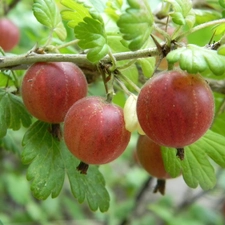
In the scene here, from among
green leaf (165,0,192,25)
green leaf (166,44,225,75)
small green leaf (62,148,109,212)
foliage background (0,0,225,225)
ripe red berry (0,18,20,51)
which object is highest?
green leaf (165,0,192,25)

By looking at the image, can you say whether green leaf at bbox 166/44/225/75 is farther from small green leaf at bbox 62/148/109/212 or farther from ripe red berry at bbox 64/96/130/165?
small green leaf at bbox 62/148/109/212

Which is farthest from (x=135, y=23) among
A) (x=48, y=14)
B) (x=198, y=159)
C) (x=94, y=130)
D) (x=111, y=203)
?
(x=111, y=203)

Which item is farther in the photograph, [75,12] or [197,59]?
[75,12]

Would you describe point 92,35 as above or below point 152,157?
above

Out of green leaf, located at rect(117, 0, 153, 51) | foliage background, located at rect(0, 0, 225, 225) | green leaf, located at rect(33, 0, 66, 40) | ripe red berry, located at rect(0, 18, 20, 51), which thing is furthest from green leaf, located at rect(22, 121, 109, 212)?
foliage background, located at rect(0, 0, 225, 225)

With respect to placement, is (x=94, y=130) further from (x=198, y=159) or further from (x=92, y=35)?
(x=198, y=159)

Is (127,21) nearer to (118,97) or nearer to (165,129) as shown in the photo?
(165,129)
